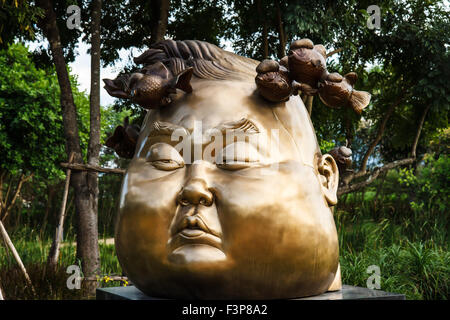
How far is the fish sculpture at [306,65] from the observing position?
2150 mm

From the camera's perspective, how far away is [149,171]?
7.25ft

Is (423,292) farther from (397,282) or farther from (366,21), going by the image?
(366,21)

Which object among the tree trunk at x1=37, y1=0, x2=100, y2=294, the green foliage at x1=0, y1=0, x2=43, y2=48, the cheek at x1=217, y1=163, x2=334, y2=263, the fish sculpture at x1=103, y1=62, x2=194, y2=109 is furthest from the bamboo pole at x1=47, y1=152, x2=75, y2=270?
the cheek at x1=217, y1=163, x2=334, y2=263

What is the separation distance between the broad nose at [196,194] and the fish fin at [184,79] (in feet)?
1.50

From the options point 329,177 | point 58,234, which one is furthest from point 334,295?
point 58,234

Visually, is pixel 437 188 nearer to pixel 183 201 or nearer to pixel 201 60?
pixel 201 60

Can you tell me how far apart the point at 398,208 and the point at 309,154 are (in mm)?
9118

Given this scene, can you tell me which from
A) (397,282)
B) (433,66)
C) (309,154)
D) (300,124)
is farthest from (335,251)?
(433,66)

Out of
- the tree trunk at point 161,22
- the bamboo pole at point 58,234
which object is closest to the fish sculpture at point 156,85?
the bamboo pole at point 58,234

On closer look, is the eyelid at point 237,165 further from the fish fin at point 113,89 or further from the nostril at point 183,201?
the fish fin at point 113,89

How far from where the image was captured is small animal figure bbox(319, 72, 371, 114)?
217 cm

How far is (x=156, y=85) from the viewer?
88.0 inches

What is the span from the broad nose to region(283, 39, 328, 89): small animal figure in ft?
2.11

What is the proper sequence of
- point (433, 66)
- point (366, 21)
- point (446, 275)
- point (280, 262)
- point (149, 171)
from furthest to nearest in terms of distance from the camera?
point (433, 66) → point (366, 21) → point (446, 275) → point (149, 171) → point (280, 262)
